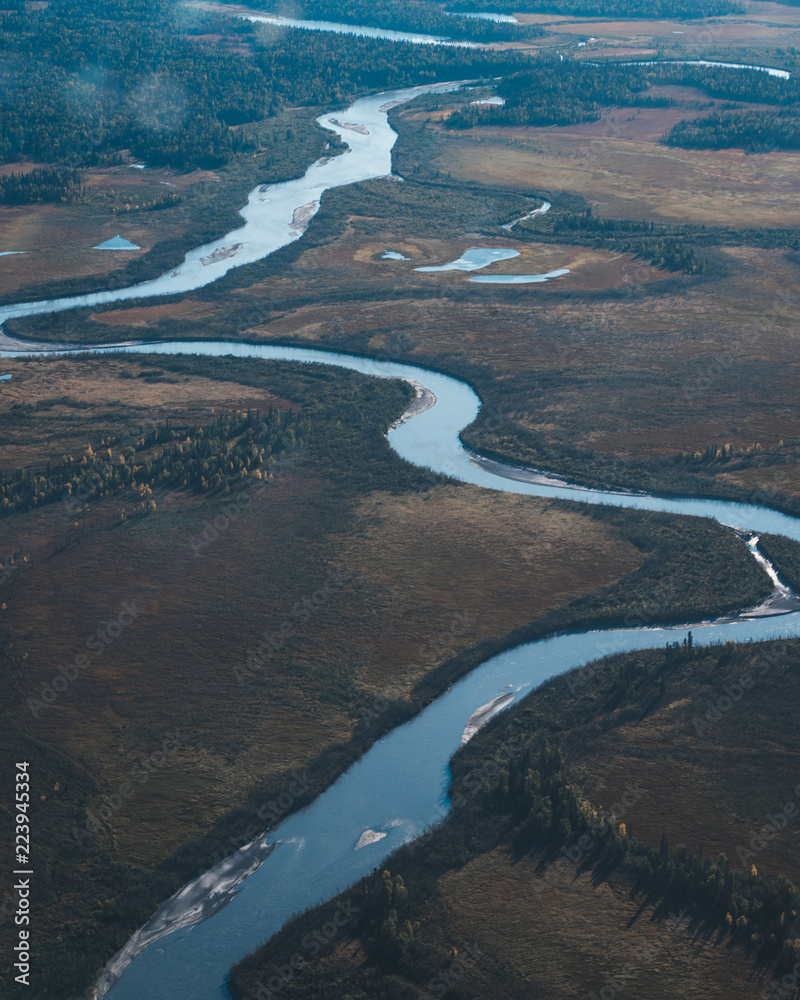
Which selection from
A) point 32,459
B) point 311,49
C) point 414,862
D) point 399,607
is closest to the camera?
point 414,862

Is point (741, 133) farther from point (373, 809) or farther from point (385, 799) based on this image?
point (373, 809)

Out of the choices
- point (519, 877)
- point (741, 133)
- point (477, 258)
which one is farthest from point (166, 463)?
point (741, 133)

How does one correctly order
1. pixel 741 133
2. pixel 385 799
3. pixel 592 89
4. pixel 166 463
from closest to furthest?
1. pixel 385 799
2. pixel 166 463
3. pixel 741 133
4. pixel 592 89

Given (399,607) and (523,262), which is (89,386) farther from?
(523,262)

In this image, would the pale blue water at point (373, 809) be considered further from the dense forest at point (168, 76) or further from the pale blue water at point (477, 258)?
the dense forest at point (168, 76)

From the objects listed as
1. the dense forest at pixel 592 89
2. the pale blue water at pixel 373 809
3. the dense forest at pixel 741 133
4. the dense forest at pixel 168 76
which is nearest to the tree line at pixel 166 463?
the pale blue water at pixel 373 809

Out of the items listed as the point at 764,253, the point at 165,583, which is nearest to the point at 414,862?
the point at 165,583
